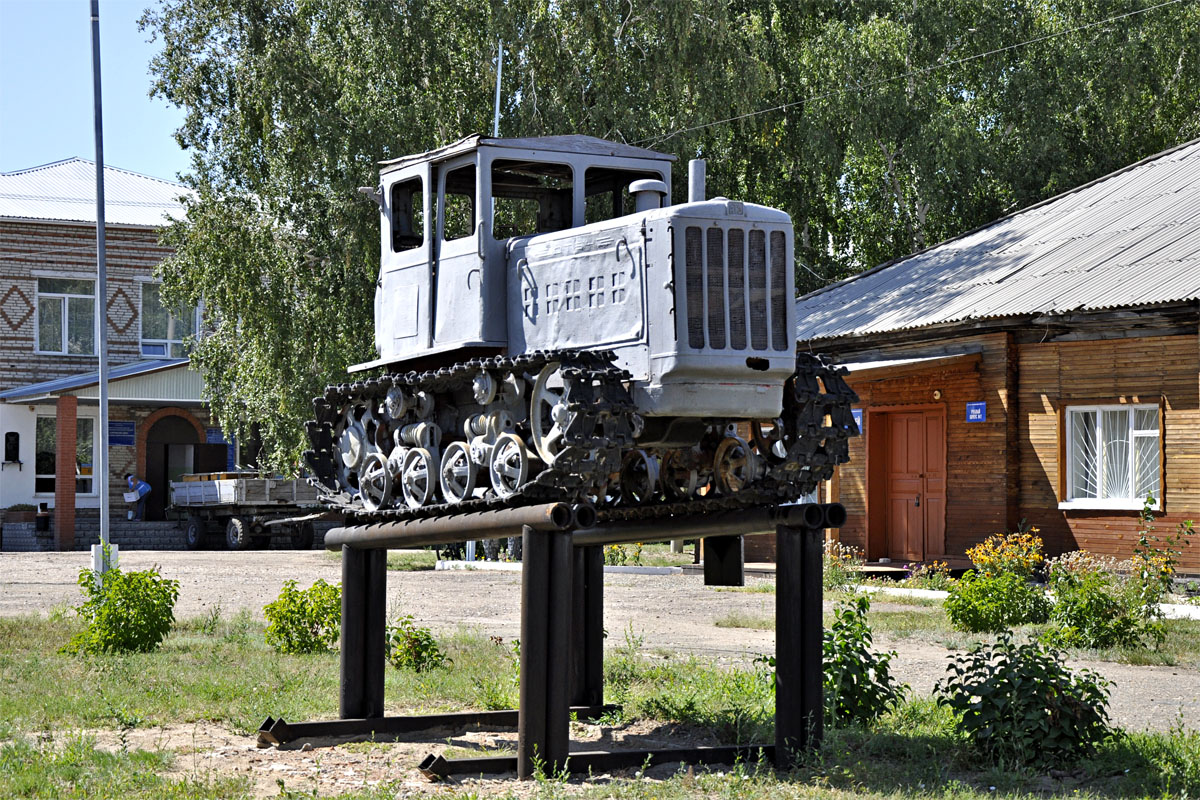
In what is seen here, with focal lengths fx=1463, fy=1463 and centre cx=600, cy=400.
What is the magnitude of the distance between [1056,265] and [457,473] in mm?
15811

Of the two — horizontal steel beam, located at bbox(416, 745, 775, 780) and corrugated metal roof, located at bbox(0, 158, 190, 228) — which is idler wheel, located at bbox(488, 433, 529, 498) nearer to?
horizontal steel beam, located at bbox(416, 745, 775, 780)

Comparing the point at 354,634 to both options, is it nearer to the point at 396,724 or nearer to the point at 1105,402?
the point at 396,724

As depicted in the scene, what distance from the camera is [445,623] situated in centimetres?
1589

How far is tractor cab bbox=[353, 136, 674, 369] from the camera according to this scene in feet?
29.0

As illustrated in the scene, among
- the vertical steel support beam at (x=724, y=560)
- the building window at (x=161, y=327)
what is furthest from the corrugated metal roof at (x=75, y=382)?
the vertical steel support beam at (x=724, y=560)

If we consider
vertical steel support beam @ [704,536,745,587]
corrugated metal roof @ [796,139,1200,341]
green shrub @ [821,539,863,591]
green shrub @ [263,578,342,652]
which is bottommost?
green shrub @ [821,539,863,591]

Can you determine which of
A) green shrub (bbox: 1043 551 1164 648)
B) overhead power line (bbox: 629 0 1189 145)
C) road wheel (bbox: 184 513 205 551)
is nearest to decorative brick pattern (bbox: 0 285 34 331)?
road wheel (bbox: 184 513 205 551)

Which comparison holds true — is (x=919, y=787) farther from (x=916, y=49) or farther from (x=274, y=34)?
(x=916, y=49)

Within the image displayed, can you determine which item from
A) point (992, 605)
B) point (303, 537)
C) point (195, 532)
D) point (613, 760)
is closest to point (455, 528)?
point (613, 760)

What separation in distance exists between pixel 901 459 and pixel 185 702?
49.8 feet

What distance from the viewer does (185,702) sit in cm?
992

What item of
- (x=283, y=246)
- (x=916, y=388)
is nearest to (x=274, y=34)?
(x=283, y=246)

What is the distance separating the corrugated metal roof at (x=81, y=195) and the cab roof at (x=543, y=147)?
29.7m

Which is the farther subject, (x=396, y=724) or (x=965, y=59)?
(x=965, y=59)
